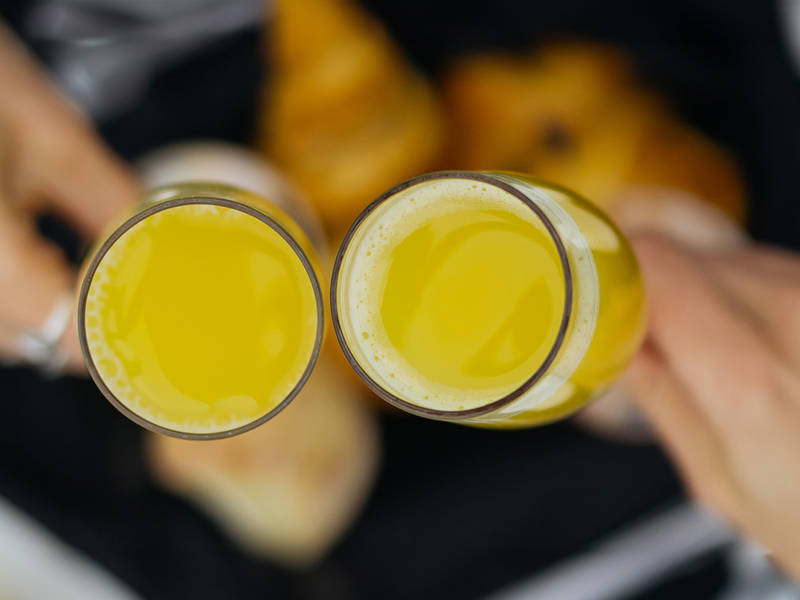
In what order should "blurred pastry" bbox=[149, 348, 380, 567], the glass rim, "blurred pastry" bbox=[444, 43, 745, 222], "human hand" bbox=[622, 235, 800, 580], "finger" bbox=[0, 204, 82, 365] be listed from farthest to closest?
"blurred pastry" bbox=[444, 43, 745, 222] < "blurred pastry" bbox=[149, 348, 380, 567] < "finger" bbox=[0, 204, 82, 365] < "human hand" bbox=[622, 235, 800, 580] < the glass rim

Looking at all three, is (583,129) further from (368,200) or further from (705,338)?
(705,338)

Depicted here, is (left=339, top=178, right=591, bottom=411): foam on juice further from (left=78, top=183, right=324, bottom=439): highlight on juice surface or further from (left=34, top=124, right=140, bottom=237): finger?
(left=34, top=124, right=140, bottom=237): finger

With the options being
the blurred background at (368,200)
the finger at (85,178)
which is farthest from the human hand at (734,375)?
the finger at (85,178)

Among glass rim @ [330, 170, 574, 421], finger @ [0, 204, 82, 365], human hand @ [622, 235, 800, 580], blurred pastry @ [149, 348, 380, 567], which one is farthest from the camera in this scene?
blurred pastry @ [149, 348, 380, 567]

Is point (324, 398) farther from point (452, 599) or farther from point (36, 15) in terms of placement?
point (36, 15)

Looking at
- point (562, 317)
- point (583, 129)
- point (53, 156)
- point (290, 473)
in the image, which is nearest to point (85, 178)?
point (53, 156)

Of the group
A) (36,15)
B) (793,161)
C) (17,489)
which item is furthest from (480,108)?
(17,489)

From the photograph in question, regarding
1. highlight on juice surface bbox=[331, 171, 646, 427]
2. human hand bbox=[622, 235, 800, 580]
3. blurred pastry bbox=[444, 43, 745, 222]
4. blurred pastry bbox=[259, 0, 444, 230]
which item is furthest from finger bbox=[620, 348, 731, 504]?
blurred pastry bbox=[259, 0, 444, 230]
